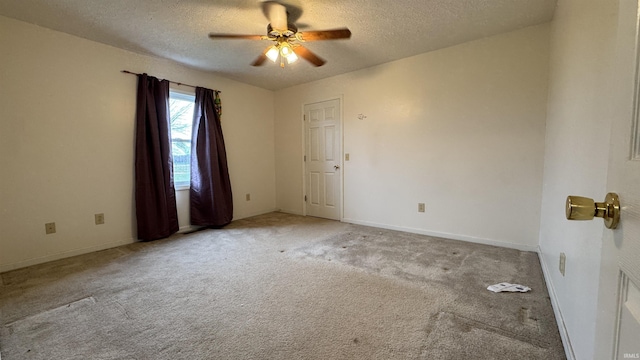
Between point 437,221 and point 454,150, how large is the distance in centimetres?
93

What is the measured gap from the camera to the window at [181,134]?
3803 millimetres

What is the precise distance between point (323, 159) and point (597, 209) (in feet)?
13.4

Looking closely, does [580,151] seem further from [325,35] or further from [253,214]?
[253,214]

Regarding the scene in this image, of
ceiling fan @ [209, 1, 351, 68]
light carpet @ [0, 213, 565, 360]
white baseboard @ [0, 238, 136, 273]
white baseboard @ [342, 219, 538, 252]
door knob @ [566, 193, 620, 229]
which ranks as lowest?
light carpet @ [0, 213, 565, 360]

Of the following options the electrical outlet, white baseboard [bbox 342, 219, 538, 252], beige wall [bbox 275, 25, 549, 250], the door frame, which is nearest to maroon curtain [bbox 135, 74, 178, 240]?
the electrical outlet

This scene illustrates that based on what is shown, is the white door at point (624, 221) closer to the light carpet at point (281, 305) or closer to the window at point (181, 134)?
the light carpet at point (281, 305)

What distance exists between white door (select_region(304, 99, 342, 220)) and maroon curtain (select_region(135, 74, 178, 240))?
2181 mm

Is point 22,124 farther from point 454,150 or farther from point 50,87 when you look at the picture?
point 454,150

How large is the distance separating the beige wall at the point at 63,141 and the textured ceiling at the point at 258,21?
214mm

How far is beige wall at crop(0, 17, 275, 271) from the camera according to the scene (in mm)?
2533

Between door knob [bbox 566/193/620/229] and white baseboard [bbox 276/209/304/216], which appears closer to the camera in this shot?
door knob [bbox 566/193/620/229]

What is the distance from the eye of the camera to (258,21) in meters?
2.57

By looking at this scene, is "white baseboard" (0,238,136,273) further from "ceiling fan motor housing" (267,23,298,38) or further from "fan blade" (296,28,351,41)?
"fan blade" (296,28,351,41)

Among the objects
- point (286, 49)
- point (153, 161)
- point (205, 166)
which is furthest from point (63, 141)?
point (286, 49)
